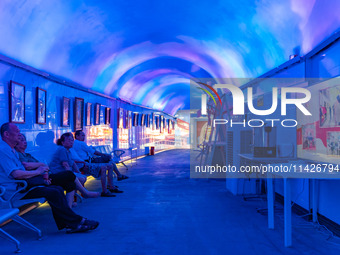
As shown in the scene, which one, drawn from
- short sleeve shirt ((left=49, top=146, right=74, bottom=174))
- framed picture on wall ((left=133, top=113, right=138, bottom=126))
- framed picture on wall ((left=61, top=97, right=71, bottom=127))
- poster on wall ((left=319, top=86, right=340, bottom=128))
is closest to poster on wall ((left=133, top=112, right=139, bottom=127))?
framed picture on wall ((left=133, top=113, right=138, bottom=126))

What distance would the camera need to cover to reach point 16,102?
5.07m

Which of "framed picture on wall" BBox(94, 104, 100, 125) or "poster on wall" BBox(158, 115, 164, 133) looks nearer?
"framed picture on wall" BBox(94, 104, 100, 125)

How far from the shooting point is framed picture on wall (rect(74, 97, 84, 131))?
7889 mm

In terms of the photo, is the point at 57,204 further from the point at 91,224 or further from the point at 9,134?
the point at 9,134

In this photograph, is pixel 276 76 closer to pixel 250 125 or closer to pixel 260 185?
pixel 250 125

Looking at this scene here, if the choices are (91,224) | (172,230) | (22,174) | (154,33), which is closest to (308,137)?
(172,230)

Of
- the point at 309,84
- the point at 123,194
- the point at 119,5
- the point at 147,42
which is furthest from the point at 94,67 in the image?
the point at 309,84

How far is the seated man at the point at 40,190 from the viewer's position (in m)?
3.64

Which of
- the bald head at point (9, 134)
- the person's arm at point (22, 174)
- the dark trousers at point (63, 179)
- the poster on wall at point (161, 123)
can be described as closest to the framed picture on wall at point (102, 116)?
the dark trousers at point (63, 179)

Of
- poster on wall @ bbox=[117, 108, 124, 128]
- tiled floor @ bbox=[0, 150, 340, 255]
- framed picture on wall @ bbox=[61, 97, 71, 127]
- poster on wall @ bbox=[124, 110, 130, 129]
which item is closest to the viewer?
tiled floor @ bbox=[0, 150, 340, 255]

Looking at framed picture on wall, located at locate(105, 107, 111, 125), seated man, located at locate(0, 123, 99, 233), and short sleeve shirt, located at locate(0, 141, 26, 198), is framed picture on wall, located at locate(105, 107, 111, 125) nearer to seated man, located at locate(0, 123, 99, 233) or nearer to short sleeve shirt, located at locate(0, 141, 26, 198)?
seated man, located at locate(0, 123, 99, 233)

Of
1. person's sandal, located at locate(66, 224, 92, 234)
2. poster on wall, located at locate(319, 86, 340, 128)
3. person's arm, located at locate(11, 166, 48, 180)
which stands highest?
poster on wall, located at locate(319, 86, 340, 128)

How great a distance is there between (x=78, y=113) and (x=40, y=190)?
453cm

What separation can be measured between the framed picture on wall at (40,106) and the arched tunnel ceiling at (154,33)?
49cm
